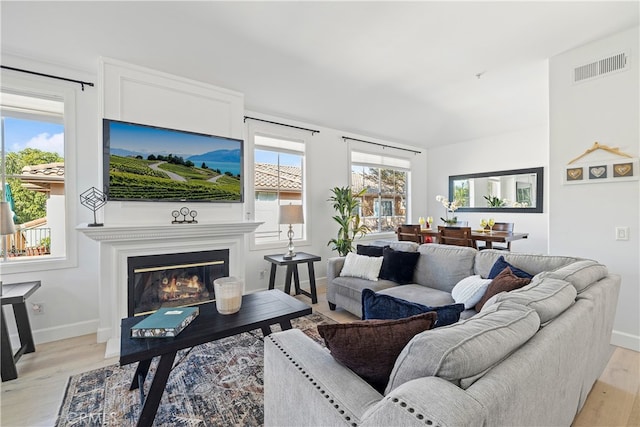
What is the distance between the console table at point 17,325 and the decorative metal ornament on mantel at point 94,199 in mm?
703

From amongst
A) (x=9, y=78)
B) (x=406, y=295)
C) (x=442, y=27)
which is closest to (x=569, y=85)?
(x=442, y=27)

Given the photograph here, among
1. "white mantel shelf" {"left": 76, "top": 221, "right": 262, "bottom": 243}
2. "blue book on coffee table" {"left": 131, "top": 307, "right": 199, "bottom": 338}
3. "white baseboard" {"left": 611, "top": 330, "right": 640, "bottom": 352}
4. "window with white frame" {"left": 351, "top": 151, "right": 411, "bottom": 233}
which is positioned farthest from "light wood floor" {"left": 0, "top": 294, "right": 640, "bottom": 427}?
"window with white frame" {"left": 351, "top": 151, "right": 411, "bottom": 233}

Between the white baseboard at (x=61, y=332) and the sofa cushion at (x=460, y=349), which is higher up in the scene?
the sofa cushion at (x=460, y=349)

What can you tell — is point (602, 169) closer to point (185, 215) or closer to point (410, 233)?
point (410, 233)

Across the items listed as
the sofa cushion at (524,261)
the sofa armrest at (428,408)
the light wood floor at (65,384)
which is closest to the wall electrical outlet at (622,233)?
the sofa cushion at (524,261)

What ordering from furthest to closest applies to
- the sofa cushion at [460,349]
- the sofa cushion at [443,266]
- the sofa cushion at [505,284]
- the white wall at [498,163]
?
the white wall at [498,163], the sofa cushion at [443,266], the sofa cushion at [505,284], the sofa cushion at [460,349]

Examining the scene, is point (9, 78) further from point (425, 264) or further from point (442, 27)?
point (425, 264)

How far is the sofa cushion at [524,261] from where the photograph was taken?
7.33 ft

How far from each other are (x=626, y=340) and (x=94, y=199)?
507cm

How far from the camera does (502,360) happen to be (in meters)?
0.90

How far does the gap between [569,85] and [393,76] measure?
67.8 inches

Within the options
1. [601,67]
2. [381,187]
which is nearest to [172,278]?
[381,187]

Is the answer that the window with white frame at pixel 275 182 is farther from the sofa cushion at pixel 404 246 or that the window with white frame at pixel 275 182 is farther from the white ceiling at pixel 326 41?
the sofa cushion at pixel 404 246

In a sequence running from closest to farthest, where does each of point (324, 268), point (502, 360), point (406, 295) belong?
point (502, 360) → point (406, 295) → point (324, 268)
